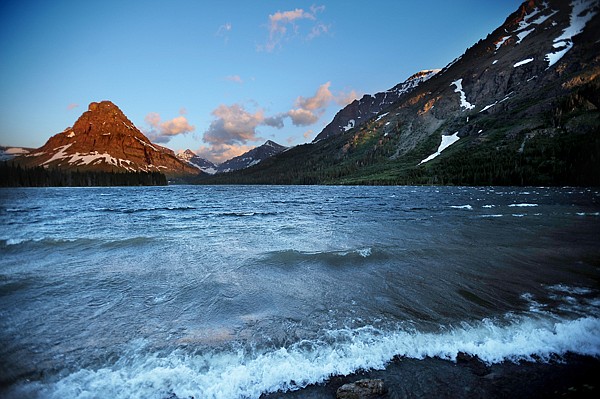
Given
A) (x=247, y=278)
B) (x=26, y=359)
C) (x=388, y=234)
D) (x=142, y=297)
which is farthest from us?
(x=388, y=234)

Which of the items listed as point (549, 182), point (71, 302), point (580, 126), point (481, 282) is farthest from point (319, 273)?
point (580, 126)

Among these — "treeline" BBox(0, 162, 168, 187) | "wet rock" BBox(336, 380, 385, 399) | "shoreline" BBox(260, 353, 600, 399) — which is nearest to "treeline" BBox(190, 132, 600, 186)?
"shoreline" BBox(260, 353, 600, 399)

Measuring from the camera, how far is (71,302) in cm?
960

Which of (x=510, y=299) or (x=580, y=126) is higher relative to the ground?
(x=580, y=126)

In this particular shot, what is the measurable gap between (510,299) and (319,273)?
6945mm

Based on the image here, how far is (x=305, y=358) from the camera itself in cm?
632

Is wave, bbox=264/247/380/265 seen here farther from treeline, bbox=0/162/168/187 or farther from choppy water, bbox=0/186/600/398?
treeline, bbox=0/162/168/187

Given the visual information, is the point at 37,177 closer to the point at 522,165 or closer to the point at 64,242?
the point at 64,242

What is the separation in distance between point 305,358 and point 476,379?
3367mm

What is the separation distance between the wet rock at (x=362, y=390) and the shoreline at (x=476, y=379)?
14 centimetres

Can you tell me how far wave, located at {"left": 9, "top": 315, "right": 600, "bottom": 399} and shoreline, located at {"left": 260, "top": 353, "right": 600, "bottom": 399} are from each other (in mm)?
212

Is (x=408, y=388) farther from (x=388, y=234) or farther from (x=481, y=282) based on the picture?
(x=388, y=234)

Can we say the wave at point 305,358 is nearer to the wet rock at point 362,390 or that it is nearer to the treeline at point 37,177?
the wet rock at point 362,390

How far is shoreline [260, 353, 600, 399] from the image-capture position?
515 cm
